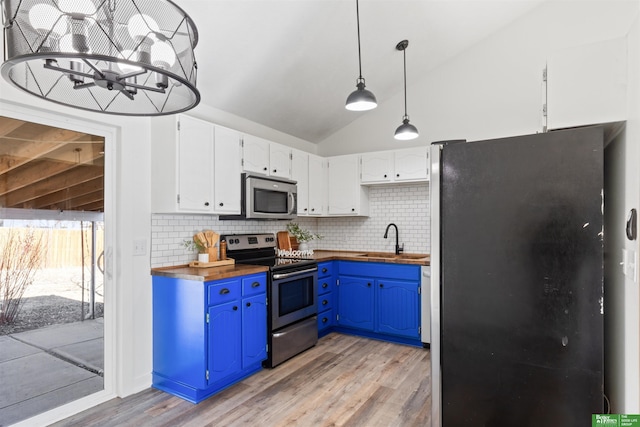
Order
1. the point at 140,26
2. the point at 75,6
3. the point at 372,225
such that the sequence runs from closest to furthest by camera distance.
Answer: the point at 75,6, the point at 140,26, the point at 372,225

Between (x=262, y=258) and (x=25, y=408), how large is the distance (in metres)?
2.23

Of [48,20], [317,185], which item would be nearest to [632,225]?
[48,20]

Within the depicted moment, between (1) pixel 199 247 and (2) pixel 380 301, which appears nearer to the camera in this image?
(1) pixel 199 247

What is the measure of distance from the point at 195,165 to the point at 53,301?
1.41 m

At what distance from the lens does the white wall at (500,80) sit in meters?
3.51

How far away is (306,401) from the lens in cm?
264

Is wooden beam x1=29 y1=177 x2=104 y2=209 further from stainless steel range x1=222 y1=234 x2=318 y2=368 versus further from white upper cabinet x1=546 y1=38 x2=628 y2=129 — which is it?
white upper cabinet x1=546 y1=38 x2=628 y2=129

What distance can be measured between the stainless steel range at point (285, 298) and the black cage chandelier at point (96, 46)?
2130mm

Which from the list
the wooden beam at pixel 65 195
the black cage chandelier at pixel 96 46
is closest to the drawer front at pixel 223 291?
the wooden beam at pixel 65 195

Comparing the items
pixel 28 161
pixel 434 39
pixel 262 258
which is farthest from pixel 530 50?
pixel 28 161

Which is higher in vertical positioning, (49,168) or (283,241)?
(49,168)

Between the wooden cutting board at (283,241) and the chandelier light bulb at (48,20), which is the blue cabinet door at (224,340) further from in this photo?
the chandelier light bulb at (48,20)

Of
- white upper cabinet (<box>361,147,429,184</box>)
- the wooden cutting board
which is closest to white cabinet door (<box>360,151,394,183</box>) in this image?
white upper cabinet (<box>361,147,429,184</box>)

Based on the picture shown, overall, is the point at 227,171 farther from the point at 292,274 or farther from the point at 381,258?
the point at 381,258
